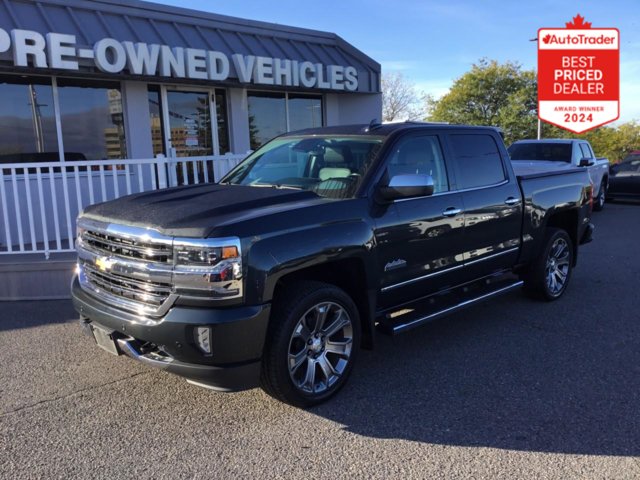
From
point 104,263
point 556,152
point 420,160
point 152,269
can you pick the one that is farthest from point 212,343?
point 556,152

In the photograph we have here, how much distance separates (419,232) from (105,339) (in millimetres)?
2365

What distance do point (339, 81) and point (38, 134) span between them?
246 inches

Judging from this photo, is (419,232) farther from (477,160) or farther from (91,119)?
(91,119)

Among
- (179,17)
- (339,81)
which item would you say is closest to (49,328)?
(179,17)

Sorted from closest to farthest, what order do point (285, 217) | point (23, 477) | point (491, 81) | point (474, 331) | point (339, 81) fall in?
point (23, 477)
point (285, 217)
point (474, 331)
point (339, 81)
point (491, 81)

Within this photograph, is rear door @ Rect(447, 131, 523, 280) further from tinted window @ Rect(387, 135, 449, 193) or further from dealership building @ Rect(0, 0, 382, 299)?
dealership building @ Rect(0, 0, 382, 299)

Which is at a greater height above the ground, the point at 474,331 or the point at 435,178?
the point at 435,178

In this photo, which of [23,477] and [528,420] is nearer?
[23,477]

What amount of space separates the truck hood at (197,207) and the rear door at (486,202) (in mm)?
1570

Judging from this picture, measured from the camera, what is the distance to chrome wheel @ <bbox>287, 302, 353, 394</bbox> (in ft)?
11.6

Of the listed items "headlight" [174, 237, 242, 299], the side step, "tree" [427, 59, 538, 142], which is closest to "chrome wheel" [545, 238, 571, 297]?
the side step

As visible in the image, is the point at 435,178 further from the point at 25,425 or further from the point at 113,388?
the point at 25,425

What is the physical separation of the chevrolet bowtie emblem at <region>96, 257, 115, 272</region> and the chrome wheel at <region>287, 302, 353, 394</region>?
1.28 meters

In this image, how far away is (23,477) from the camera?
2.91 metres
